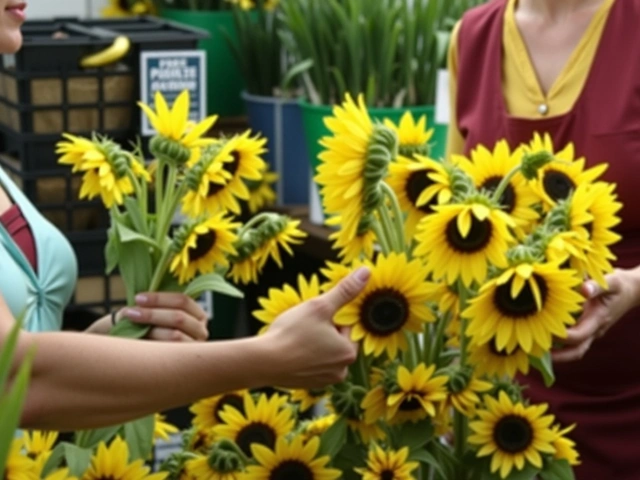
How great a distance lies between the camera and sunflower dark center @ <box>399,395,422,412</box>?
1.26 metres

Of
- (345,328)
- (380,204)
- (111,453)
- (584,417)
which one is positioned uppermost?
(380,204)

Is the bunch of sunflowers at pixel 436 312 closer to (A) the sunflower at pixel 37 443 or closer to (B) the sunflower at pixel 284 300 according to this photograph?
(B) the sunflower at pixel 284 300

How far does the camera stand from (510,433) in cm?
126

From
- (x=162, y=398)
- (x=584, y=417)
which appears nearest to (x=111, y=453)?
(x=162, y=398)

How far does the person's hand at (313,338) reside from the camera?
1223 millimetres

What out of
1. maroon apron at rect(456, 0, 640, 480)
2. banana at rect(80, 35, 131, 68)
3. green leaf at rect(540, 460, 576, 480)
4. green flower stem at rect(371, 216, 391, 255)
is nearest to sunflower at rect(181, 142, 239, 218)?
green flower stem at rect(371, 216, 391, 255)

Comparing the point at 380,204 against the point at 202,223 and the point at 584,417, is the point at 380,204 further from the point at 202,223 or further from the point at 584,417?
the point at 584,417

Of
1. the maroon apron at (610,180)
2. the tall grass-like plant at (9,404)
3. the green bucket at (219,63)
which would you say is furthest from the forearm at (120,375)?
the green bucket at (219,63)

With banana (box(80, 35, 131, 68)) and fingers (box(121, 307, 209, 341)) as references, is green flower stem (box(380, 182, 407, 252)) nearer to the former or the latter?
fingers (box(121, 307, 209, 341))

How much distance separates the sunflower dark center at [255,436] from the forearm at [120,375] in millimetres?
107

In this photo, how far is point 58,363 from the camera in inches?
44.9

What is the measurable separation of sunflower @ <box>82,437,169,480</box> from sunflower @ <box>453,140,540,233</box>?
1.32 ft

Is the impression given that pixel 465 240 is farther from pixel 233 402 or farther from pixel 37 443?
pixel 37 443

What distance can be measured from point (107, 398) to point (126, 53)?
3.91ft
